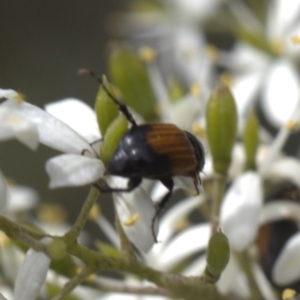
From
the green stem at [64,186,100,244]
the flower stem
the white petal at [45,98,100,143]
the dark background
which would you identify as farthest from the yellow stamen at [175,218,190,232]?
the dark background

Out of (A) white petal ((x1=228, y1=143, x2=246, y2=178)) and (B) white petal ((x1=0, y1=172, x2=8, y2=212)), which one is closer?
(B) white petal ((x1=0, y1=172, x2=8, y2=212))

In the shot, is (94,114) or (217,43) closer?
(94,114)

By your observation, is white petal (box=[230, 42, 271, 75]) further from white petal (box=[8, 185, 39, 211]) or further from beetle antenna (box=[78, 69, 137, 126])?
beetle antenna (box=[78, 69, 137, 126])

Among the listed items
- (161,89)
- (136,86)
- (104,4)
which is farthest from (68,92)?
(136,86)

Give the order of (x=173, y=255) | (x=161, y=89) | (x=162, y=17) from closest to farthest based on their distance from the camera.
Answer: (x=173, y=255)
(x=161, y=89)
(x=162, y=17)

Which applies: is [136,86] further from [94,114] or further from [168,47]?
[168,47]

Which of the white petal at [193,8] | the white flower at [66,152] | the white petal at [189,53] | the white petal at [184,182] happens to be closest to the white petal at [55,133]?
the white flower at [66,152]

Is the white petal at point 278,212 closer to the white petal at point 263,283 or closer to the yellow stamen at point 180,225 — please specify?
the white petal at point 263,283

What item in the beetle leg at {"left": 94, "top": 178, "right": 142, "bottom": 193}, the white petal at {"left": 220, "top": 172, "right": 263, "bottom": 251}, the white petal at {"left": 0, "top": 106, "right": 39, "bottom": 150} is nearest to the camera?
the white petal at {"left": 0, "top": 106, "right": 39, "bottom": 150}

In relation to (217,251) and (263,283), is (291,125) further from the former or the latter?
(217,251)
